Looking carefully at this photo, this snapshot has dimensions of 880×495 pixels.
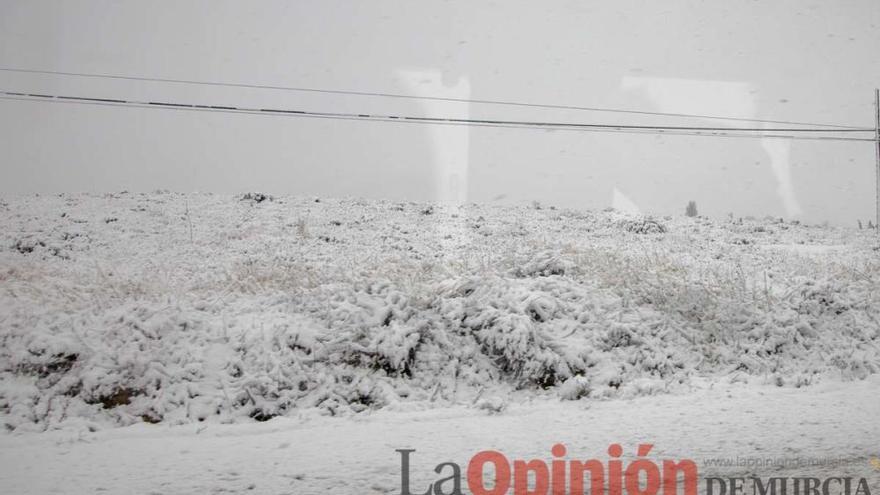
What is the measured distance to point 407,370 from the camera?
19.5ft

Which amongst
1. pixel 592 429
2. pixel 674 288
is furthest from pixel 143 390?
pixel 674 288

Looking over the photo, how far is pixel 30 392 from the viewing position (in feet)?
16.7

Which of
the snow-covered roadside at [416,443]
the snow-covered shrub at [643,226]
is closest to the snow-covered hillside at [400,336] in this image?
the snow-covered roadside at [416,443]

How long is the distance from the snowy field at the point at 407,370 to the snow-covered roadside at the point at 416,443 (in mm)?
22

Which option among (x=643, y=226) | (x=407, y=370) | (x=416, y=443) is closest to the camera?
(x=416, y=443)

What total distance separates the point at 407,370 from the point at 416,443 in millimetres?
1786

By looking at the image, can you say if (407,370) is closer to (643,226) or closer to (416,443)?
(416,443)

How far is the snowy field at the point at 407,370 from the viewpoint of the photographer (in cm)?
396

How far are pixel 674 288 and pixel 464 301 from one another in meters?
3.39

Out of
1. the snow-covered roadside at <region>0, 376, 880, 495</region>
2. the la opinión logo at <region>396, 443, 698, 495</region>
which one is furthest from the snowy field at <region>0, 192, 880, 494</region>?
the la opinión logo at <region>396, 443, 698, 495</region>

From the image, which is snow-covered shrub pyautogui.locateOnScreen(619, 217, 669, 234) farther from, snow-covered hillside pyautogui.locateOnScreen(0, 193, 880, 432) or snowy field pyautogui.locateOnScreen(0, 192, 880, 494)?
snowy field pyautogui.locateOnScreen(0, 192, 880, 494)

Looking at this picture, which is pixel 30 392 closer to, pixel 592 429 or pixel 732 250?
pixel 592 429

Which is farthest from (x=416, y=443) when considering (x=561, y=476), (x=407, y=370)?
(x=407, y=370)

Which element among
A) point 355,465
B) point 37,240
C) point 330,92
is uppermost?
point 330,92
